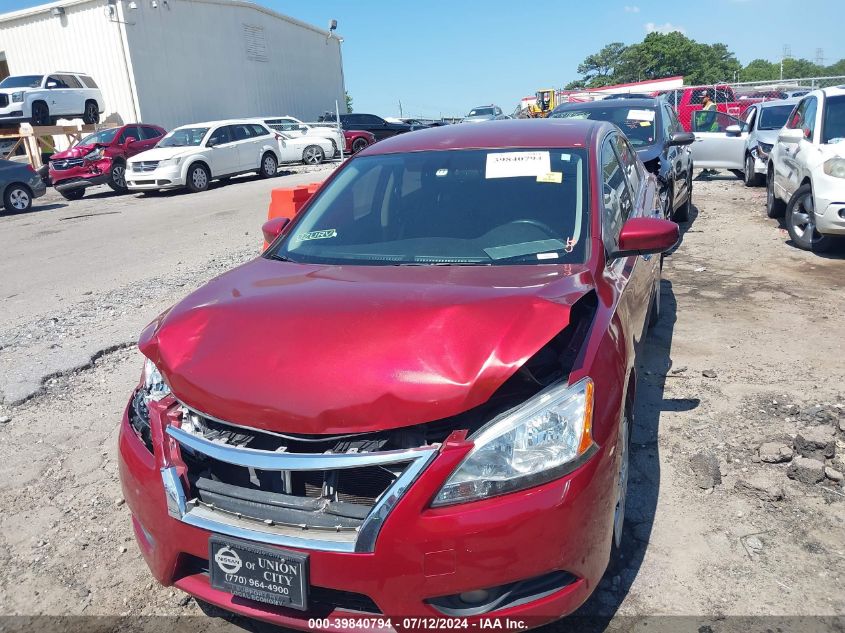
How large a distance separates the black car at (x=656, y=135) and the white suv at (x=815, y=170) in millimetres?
1257

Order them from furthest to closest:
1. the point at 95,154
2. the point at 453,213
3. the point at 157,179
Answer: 1. the point at 95,154
2. the point at 157,179
3. the point at 453,213

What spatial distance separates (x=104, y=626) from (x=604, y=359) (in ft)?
6.99

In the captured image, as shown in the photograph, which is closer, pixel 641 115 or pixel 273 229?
pixel 273 229

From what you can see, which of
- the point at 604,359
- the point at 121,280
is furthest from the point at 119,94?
the point at 604,359

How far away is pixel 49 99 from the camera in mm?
24500

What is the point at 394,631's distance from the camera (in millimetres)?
2090

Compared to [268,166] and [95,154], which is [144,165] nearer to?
[95,154]

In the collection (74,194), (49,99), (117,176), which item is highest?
(49,99)

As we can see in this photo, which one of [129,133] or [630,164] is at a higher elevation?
[129,133]

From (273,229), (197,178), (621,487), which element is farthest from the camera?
(197,178)

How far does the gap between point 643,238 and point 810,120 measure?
6943 mm

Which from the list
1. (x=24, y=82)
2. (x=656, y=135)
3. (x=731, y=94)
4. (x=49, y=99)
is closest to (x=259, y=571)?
(x=656, y=135)

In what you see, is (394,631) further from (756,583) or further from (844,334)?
(844,334)

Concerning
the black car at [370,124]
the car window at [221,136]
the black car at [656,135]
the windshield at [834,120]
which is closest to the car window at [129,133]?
the car window at [221,136]
